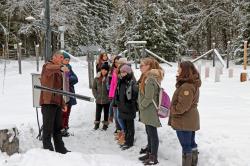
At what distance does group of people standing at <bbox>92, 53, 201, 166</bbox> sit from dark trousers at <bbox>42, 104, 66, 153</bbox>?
52.1 inches

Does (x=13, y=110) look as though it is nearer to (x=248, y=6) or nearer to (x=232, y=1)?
(x=248, y=6)

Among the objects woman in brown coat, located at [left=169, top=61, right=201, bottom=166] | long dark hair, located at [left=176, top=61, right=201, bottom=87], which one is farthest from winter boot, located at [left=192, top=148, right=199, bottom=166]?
long dark hair, located at [left=176, top=61, right=201, bottom=87]

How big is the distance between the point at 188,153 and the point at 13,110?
6062 mm

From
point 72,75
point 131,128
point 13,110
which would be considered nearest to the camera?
point 131,128

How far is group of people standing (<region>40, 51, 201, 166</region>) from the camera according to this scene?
21.3ft

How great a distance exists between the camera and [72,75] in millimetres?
9219

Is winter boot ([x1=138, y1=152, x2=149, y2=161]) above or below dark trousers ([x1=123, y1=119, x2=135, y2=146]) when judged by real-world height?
below

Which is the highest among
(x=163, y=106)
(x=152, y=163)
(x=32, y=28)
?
(x=32, y=28)

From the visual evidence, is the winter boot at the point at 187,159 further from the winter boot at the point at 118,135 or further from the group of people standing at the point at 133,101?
the winter boot at the point at 118,135

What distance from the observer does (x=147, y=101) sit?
7.13m

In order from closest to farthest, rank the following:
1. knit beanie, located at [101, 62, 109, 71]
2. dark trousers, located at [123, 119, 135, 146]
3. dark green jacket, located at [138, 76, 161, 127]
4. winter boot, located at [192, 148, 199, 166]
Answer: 1. winter boot, located at [192, 148, 199, 166]
2. dark green jacket, located at [138, 76, 161, 127]
3. dark trousers, located at [123, 119, 135, 146]
4. knit beanie, located at [101, 62, 109, 71]

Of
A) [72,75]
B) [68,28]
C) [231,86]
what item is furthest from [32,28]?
[72,75]

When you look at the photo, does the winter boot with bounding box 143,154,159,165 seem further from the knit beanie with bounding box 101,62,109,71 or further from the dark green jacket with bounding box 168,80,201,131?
the knit beanie with bounding box 101,62,109,71

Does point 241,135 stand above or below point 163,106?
below
